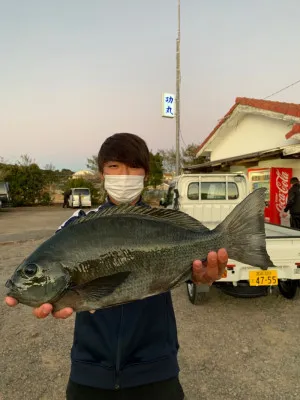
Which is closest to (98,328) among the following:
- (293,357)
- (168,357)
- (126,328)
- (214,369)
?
(126,328)

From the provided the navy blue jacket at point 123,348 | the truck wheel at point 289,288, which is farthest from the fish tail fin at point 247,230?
the truck wheel at point 289,288

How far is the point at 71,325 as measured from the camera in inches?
183

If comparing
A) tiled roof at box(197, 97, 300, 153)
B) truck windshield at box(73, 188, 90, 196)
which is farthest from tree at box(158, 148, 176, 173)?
tiled roof at box(197, 97, 300, 153)

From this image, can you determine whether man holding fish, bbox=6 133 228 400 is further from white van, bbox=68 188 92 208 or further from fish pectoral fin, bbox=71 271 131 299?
white van, bbox=68 188 92 208

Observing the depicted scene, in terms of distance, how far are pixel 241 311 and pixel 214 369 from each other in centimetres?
177

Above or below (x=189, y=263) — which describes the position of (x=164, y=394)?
below

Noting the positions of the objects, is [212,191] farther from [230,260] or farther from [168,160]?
[168,160]

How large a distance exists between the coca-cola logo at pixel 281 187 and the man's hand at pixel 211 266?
11.0m

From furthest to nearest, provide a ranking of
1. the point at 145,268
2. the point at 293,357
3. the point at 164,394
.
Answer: the point at 293,357
the point at 164,394
the point at 145,268

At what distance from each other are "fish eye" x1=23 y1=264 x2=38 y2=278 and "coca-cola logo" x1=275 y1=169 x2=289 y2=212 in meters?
11.5

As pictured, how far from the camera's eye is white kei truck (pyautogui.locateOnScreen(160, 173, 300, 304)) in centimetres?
457

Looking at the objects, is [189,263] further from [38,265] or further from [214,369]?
[214,369]

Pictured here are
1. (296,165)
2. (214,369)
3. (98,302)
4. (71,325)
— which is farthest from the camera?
(296,165)

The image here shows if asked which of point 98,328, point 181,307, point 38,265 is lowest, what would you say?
point 181,307
